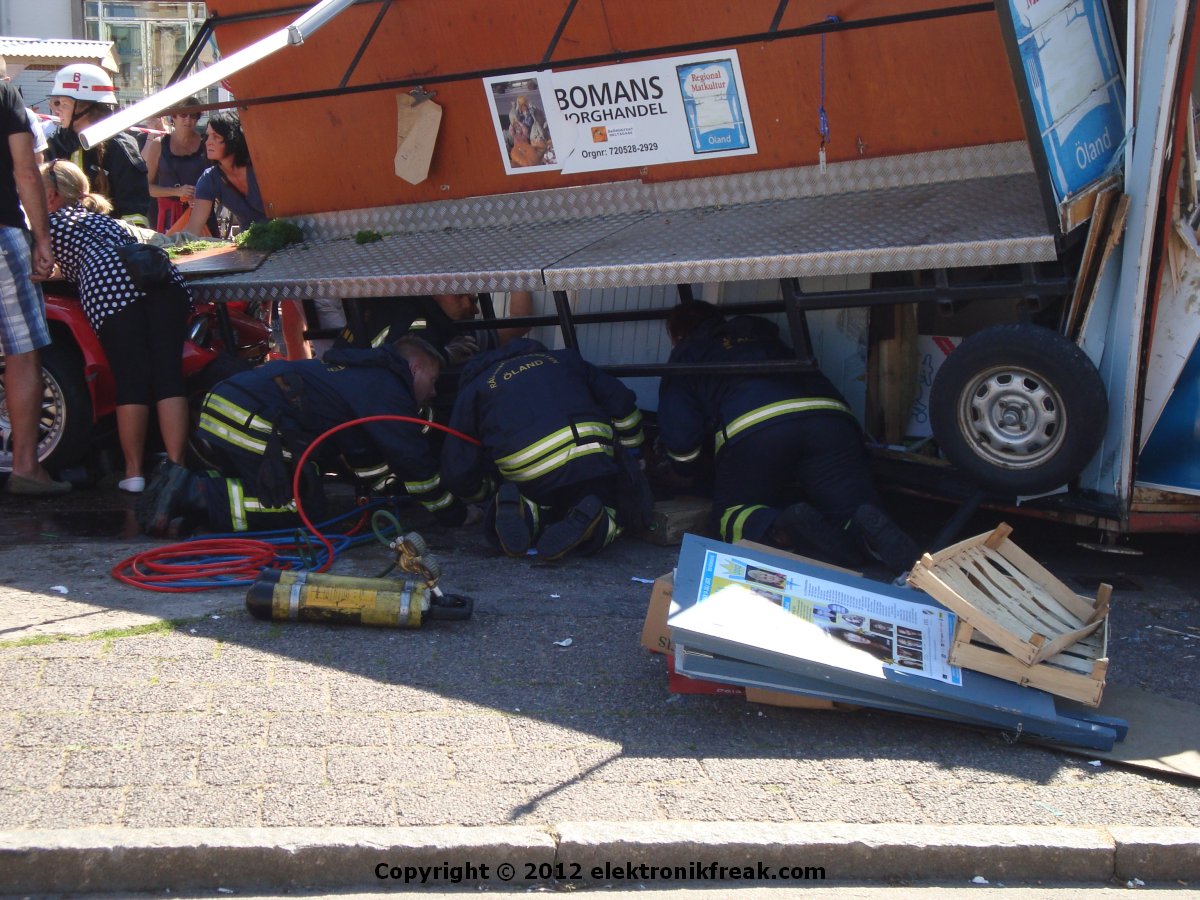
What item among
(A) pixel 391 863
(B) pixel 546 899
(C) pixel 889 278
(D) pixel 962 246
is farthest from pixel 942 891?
(C) pixel 889 278

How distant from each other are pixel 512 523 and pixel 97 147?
4.69m

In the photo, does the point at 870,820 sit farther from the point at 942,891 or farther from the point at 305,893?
the point at 305,893

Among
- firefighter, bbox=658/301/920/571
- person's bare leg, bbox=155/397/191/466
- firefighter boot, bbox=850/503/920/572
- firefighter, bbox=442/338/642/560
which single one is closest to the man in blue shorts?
person's bare leg, bbox=155/397/191/466

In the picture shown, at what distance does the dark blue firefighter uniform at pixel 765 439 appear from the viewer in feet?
18.0

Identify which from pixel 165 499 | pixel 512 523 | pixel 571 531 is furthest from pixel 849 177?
pixel 165 499

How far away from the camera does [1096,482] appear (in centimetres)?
496

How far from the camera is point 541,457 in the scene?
5422mm

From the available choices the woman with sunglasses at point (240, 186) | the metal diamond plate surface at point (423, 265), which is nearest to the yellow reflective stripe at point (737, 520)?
the metal diamond plate surface at point (423, 265)

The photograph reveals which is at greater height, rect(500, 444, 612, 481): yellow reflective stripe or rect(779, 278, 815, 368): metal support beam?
rect(779, 278, 815, 368): metal support beam

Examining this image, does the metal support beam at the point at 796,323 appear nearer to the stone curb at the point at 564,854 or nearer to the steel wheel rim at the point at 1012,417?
the steel wheel rim at the point at 1012,417

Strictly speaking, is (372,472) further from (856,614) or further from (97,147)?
(97,147)

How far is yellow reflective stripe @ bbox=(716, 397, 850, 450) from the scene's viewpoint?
5512mm

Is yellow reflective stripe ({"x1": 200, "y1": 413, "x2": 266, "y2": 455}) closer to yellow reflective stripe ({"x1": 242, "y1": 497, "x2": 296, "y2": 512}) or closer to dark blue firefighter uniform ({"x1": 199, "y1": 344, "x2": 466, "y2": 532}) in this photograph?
dark blue firefighter uniform ({"x1": 199, "y1": 344, "x2": 466, "y2": 532})

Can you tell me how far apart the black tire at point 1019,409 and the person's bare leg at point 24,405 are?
4.27m
